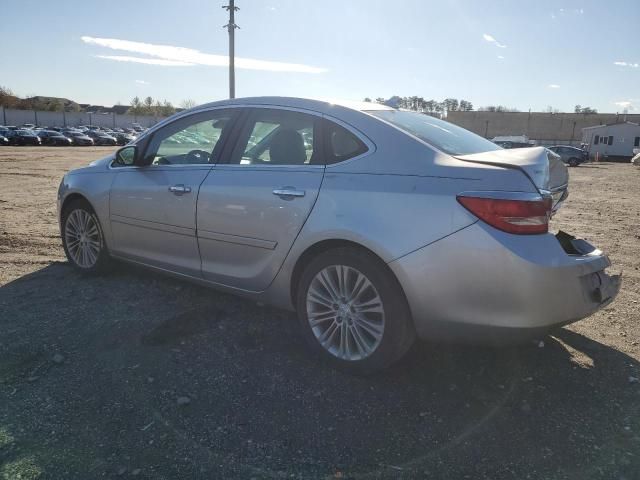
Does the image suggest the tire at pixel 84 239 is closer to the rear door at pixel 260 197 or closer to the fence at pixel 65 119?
the rear door at pixel 260 197

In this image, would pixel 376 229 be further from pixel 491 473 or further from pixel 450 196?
pixel 491 473

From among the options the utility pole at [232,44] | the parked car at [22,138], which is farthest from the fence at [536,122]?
the utility pole at [232,44]

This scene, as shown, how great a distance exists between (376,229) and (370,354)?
78 centimetres

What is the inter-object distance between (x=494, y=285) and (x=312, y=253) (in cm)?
117

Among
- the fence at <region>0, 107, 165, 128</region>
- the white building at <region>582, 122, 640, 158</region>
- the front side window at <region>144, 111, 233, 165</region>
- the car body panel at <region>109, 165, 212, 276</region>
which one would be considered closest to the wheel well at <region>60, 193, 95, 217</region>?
the car body panel at <region>109, 165, 212, 276</region>

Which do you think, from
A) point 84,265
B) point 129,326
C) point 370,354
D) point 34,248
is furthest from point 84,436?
point 34,248

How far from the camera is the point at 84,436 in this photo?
2.52 meters

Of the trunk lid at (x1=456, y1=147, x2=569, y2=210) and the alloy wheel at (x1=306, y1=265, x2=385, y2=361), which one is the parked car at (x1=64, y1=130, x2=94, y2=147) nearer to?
the alloy wheel at (x1=306, y1=265, x2=385, y2=361)

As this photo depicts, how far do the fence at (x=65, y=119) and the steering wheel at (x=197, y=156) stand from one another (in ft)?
205

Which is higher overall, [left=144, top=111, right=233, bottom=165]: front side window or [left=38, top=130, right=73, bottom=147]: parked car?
[left=144, top=111, right=233, bottom=165]: front side window

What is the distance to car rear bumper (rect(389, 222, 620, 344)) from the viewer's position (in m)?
2.57

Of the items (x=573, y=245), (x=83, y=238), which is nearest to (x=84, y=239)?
(x=83, y=238)

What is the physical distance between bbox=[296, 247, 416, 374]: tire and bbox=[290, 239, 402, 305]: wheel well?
0.03 meters

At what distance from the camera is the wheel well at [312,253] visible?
303 cm
